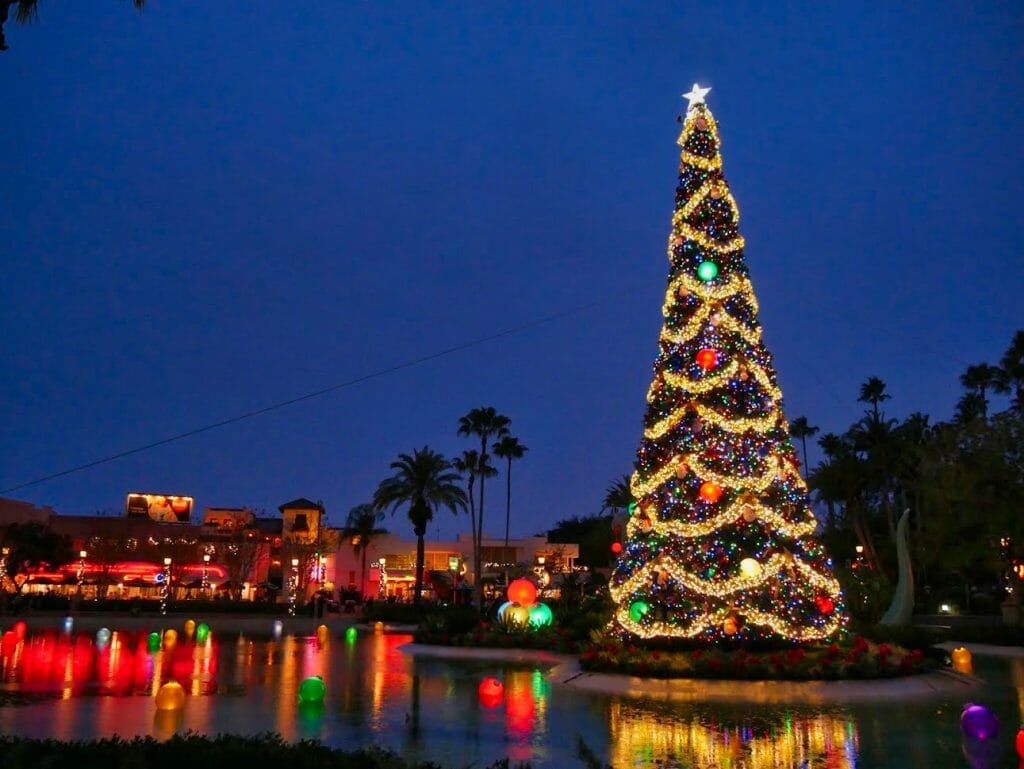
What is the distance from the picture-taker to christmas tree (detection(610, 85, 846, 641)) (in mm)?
20484

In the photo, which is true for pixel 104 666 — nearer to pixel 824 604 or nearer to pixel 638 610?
pixel 638 610

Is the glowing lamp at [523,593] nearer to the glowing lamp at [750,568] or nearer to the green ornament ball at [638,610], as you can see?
the green ornament ball at [638,610]

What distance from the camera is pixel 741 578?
65.3 feet

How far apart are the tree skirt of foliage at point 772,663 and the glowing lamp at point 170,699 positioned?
9475 millimetres

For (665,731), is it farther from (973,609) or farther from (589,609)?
(973,609)

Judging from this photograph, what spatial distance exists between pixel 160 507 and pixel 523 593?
59.7 metres

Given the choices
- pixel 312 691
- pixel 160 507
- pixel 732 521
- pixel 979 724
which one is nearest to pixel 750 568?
pixel 732 521

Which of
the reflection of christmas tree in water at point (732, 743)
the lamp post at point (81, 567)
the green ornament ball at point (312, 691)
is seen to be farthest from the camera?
the lamp post at point (81, 567)

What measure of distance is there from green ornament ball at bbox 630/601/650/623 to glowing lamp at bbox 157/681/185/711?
34.1 ft

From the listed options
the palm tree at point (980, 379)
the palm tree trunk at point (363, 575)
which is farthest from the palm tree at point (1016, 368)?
the palm tree trunk at point (363, 575)

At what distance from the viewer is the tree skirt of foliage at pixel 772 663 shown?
18734mm

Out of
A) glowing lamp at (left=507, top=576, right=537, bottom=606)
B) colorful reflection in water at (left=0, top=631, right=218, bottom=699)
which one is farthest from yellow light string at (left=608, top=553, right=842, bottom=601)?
glowing lamp at (left=507, top=576, right=537, bottom=606)

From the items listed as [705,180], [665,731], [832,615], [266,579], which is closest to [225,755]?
[665,731]

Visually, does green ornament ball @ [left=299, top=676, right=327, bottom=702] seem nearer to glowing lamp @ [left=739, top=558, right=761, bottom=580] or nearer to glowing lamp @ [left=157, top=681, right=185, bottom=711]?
glowing lamp @ [left=157, top=681, right=185, bottom=711]
